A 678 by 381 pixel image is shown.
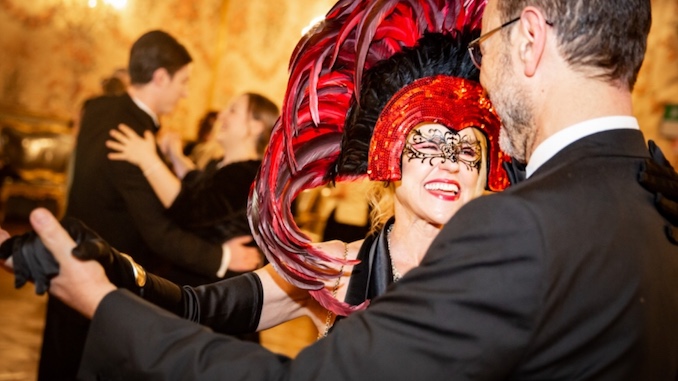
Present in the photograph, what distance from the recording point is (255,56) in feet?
33.3

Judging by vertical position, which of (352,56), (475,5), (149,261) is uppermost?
(475,5)

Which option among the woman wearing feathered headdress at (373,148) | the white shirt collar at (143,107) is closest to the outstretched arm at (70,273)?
the woman wearing feathered headdress at (373,148)

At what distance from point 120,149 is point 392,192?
5.54 feet

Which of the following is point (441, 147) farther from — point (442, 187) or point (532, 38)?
point (532, 38)

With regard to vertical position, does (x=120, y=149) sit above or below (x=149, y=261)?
above

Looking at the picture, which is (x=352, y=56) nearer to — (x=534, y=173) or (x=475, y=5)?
(x=475, y=5)

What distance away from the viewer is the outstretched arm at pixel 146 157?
11.4 feet

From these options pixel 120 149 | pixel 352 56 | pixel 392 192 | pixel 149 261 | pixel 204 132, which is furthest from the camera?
pixel 204 132

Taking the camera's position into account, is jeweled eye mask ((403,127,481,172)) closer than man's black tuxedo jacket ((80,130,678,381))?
No

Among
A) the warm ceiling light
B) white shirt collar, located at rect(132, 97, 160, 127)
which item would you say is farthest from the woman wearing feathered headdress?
the warm ceiling light

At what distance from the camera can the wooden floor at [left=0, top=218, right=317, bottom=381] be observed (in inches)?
171

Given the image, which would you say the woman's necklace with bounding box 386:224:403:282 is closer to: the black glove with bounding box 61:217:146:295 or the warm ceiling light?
the black glove with bounding box 61:217:146:295

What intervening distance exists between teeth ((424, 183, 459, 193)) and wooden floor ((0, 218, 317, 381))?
117 inches

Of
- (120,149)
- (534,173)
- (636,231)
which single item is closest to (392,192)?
(534,173)
